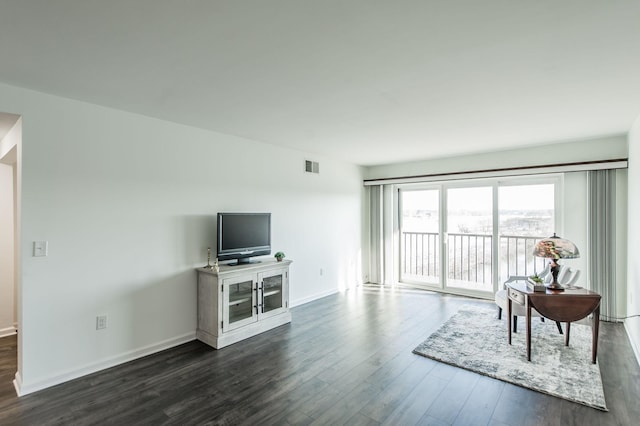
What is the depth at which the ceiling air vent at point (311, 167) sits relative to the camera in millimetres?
4941

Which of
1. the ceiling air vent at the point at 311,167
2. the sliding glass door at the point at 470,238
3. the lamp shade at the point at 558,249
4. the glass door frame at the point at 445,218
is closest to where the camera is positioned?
the lamp shade at the point at 558,249

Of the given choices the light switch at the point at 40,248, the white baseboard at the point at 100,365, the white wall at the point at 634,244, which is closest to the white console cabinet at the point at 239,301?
the white baseboard at the point at 100,365

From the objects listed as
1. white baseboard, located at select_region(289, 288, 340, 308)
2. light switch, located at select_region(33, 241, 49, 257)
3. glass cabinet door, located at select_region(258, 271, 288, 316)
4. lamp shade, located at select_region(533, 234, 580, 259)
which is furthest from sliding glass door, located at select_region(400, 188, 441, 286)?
light switch, located at select_region(33, 241, 49, 257)

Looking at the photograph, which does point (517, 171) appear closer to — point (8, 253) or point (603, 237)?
point (603, 237)

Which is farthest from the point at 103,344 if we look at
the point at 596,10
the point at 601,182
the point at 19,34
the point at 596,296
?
the point at 601,182

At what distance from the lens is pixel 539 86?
2.41 meters

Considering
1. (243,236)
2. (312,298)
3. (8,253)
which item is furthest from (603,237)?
(8,253)

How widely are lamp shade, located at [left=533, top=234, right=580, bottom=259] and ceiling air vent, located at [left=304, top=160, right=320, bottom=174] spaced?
3169 mm

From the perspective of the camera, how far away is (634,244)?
334cm

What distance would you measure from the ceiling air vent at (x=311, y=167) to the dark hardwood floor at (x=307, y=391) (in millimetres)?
2543

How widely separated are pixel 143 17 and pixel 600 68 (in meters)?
2.83

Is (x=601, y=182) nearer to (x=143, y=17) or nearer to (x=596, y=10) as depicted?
(x=596, y=10)

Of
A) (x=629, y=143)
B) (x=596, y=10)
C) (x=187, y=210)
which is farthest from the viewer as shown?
(x=629, y=143)

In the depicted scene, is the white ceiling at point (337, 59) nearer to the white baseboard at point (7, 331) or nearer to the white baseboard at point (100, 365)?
the white baseboard at point (100, 365)
